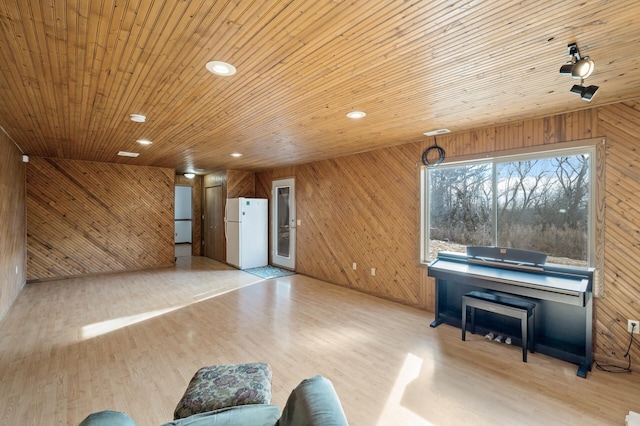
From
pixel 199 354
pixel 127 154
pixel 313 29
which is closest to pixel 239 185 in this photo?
pixel 127 154

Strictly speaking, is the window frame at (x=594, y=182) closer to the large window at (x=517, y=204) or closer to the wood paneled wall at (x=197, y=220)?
the large window at (x=517, y=204)

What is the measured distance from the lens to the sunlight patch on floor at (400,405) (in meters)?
2.05

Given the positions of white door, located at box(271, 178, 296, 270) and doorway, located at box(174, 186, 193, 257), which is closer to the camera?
white door, located at box(271, 178, 296, 270)

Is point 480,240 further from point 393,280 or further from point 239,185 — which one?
point 239,185

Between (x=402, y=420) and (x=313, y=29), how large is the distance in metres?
2.58

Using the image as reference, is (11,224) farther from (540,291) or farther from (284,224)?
(540,291)

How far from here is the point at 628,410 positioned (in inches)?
85.5

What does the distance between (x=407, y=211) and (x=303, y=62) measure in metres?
3.01

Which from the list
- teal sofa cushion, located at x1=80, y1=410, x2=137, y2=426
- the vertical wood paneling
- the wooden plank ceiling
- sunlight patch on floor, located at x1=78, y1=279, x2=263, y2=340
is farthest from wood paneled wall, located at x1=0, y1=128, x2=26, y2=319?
the vertical wood paneling

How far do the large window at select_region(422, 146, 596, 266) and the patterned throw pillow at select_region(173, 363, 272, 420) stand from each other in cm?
320

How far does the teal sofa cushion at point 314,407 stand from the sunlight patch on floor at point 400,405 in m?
1.15

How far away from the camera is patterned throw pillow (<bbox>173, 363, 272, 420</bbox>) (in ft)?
5.00

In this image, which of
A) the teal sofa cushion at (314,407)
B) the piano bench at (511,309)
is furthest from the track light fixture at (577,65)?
the teal sofa cushion at (314,407)

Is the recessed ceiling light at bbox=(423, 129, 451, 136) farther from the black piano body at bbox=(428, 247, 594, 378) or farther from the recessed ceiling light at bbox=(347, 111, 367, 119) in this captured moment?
the black piano body at bbox=(428, 247, 594, 378)
